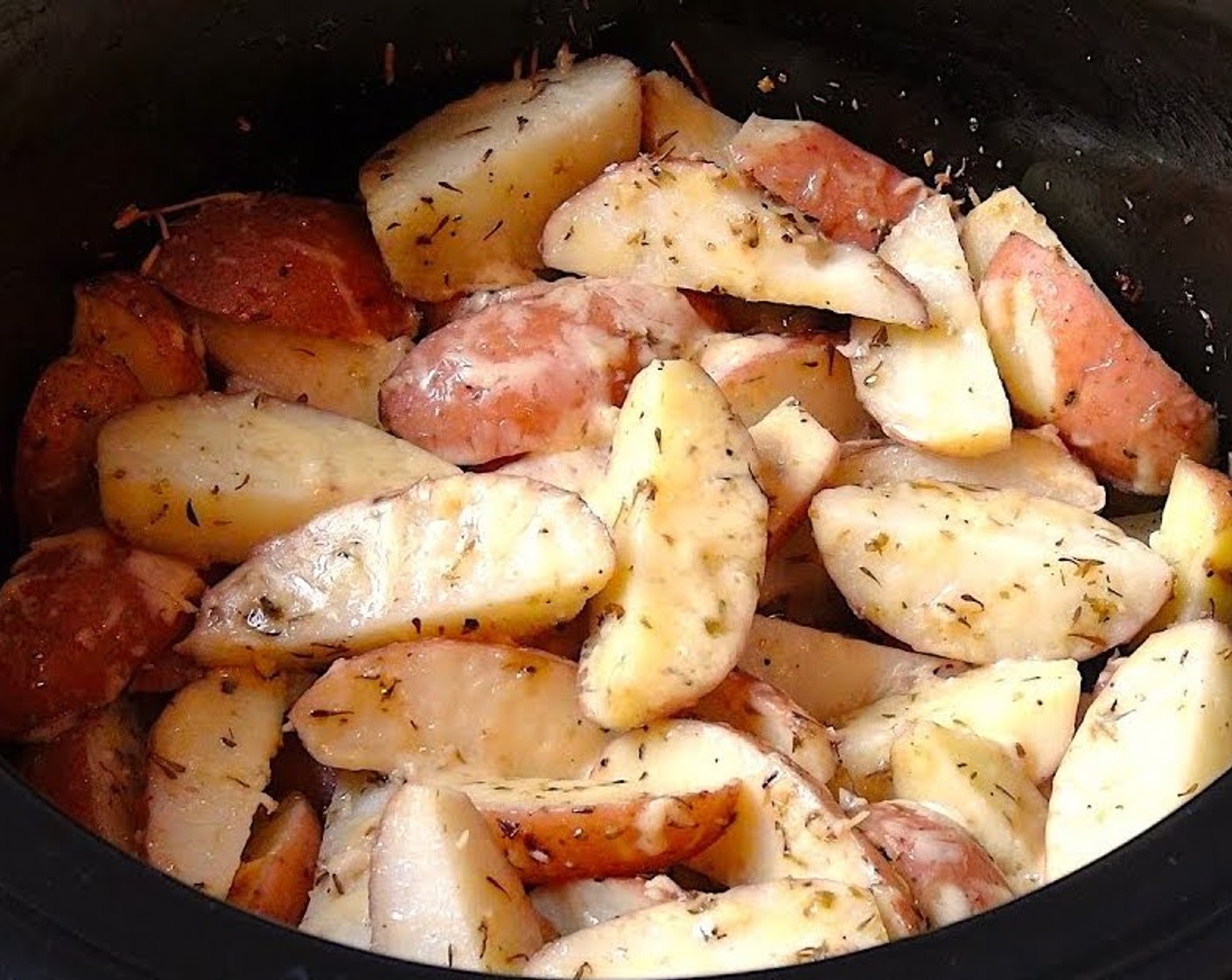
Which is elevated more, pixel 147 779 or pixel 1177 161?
pixel 1177 161

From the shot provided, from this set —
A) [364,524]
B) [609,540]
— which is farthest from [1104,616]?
[364,524]

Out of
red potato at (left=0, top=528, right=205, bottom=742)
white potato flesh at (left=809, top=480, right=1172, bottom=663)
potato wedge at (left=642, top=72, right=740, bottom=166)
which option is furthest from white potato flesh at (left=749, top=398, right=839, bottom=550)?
red potato at (left=0, top=528, right=205, bottom=742)

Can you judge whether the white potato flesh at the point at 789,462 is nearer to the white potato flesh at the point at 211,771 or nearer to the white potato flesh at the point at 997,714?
the white potato flesh at the point at 997,714

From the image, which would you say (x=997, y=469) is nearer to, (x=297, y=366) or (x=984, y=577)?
(x=984, y=577)

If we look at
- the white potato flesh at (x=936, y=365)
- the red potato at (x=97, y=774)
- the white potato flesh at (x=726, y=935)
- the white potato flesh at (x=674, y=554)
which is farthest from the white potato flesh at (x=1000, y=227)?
the red potato at (x=97, y=774)

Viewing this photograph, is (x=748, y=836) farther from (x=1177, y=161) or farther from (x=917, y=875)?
(x=1177, y=161)

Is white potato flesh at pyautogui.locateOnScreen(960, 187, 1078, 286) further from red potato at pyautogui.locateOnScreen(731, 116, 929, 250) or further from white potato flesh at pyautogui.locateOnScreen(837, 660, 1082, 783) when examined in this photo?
white potato flesh at pyautogui.locateOnScreen(837, 660, 1082, 783)

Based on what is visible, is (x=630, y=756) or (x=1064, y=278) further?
(x=1064, y=278)

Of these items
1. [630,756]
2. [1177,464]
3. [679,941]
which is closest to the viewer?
[679,941]
